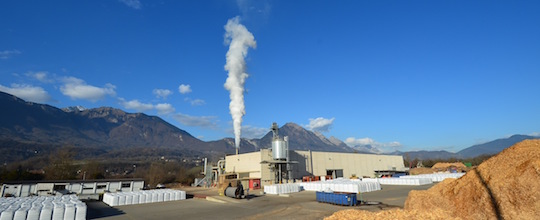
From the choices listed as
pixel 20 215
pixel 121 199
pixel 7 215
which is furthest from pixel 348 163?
pixel 7 215

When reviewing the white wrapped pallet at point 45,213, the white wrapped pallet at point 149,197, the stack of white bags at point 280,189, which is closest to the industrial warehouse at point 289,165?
the stack of white bags at point 280,189

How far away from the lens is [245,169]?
6469 centimetres

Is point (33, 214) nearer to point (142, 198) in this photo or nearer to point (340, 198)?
point (142, 198)

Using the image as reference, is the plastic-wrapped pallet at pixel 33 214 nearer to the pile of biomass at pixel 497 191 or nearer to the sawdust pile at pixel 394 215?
the sawdust pile at pixel 394 215

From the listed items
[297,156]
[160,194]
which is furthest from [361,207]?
[297,156]

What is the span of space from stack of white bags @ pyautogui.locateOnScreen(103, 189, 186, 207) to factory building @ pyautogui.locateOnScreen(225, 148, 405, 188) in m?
13.5

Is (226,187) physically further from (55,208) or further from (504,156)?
(504,156)

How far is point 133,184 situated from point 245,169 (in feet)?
81.2

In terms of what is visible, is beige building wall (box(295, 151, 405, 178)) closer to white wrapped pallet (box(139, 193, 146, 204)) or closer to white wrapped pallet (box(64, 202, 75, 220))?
white wrapped pallet (box(139, 193, 146, 204))

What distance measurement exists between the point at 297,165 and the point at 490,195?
→ 159ft

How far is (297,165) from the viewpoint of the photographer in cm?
6419

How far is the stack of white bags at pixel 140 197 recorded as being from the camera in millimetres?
33619

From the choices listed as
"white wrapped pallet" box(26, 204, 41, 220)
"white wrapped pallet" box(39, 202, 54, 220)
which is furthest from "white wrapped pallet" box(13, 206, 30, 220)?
"white wrapped pallet" box(39, 202, 54, 220)

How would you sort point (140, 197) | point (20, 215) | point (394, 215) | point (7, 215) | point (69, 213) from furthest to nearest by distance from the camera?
point (140, 197) < point (69, 213) < point (20, 215) < point (7, 215) < point (394, 215)
